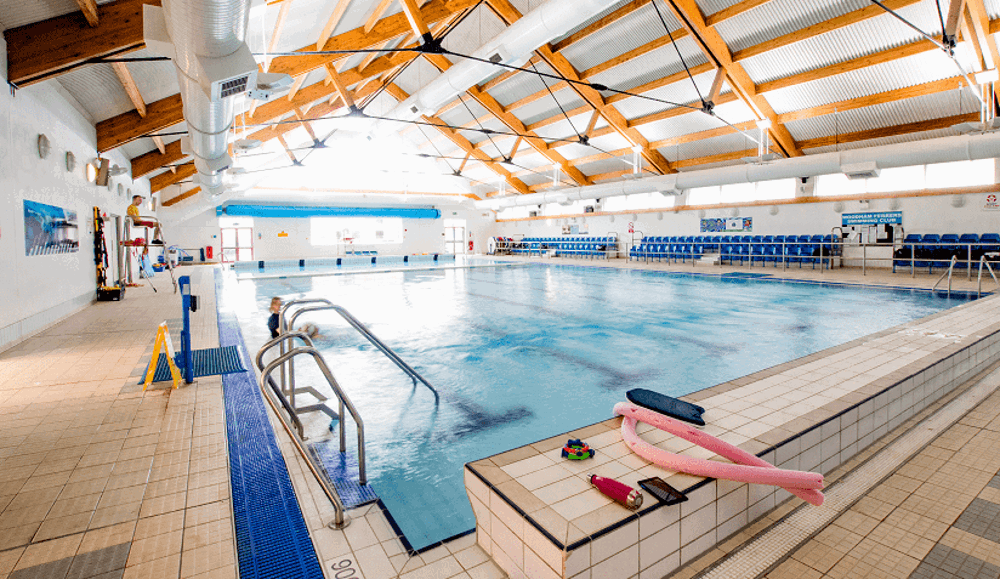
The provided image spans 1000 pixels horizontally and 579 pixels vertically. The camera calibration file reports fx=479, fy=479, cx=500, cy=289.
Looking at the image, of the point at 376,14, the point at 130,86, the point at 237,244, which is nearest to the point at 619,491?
the point at 130,86

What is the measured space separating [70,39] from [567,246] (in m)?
19.3

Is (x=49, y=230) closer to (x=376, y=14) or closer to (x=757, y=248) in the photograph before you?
(x=376, y=14)

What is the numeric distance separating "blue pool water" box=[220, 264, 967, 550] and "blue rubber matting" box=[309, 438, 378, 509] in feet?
0.38

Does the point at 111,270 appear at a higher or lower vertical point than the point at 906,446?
higher

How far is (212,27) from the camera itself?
10.7 ft

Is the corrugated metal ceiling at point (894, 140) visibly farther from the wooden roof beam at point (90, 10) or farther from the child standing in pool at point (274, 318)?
the wooden roof beam at point (90, 10)

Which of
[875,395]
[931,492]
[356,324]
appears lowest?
→ [931,492]

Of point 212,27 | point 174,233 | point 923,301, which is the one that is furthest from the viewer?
point 174,233

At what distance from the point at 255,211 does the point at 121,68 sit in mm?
16317

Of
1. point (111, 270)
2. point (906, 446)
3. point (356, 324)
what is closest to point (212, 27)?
point (356, 324)

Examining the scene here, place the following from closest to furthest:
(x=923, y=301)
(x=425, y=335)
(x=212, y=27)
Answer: (x=212, y=27) → (x=425, y=335) → (x=923, y=301)

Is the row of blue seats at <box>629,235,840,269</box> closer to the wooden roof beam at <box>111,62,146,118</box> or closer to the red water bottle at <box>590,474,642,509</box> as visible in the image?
the red water bottle at <box>590,474,642,509</box>

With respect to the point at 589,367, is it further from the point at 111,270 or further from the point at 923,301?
the point at 111,270

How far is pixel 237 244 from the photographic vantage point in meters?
22.4
